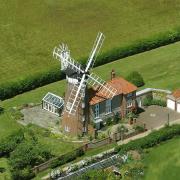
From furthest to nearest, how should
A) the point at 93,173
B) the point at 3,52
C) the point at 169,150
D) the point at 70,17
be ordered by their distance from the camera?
the point at 70,17
the point at 3,52
the point at 169,150
the point at 93,173

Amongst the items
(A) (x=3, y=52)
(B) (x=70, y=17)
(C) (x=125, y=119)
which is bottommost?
(C) (x=125, y=119)

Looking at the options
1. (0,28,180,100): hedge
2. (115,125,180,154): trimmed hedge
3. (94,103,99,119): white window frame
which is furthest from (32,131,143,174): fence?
(0,28,180,100): hedge

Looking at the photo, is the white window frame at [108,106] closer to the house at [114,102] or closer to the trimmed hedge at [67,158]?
the house at [114,102]

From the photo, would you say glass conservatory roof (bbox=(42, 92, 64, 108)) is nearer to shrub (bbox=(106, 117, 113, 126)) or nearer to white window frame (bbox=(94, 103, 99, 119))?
white window frame (bbox=(94, 103, 99, 119))

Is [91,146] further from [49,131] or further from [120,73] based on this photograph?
[120,73]

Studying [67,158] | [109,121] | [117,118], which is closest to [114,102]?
[117,118]

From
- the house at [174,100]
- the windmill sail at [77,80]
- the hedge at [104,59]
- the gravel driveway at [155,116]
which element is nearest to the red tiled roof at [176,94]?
the house at [174,100]

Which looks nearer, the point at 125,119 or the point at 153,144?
the point at 153,144

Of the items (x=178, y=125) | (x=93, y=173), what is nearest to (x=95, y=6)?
(x=178, y=125)
